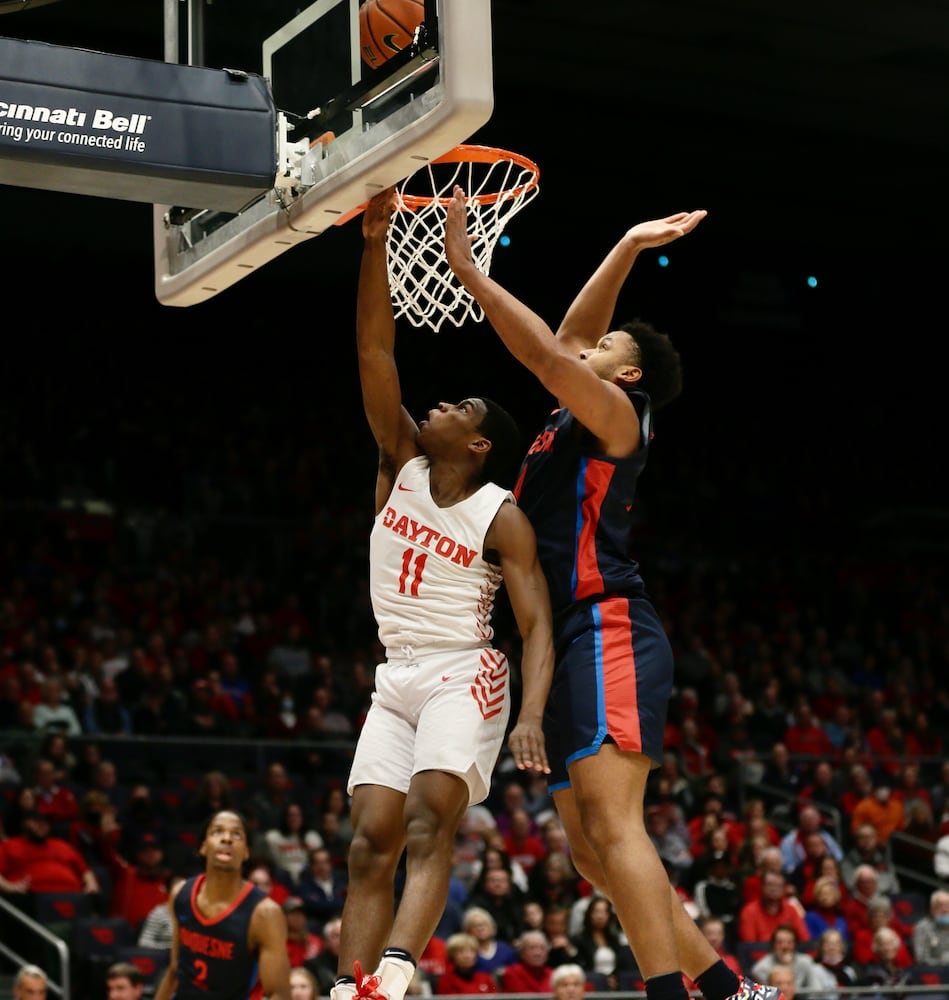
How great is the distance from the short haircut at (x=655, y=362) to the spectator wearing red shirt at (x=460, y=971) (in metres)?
5.57

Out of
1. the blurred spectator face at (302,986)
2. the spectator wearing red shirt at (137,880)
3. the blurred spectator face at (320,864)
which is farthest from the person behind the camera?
the blurred spectator face at (320,864)

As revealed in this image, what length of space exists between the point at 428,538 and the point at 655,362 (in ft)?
2.98

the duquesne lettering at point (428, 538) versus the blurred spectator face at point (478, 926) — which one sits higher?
the duquesne lettering at point (428, 538)

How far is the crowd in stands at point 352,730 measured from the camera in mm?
10945

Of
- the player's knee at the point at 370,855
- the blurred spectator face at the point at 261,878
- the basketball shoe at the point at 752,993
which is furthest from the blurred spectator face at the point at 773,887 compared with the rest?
the player's knee at the point at 370,855

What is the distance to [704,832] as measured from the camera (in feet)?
42.5

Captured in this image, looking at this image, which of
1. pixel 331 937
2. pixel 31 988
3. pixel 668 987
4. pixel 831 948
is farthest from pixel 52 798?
pixel 668 987

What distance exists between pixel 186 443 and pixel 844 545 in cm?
866

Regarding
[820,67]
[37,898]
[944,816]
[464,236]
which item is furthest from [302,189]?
[820,67]

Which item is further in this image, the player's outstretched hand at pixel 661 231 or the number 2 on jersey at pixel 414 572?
the player's outstretched hand at pixel 661 231

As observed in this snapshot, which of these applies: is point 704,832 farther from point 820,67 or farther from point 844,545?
point 844,545

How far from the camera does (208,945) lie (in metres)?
7.52

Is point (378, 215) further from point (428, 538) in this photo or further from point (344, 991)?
point (344, 991)

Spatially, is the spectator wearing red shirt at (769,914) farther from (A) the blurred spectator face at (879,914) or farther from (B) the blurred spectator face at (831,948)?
(A) the blurred spectator face at (879,914)
